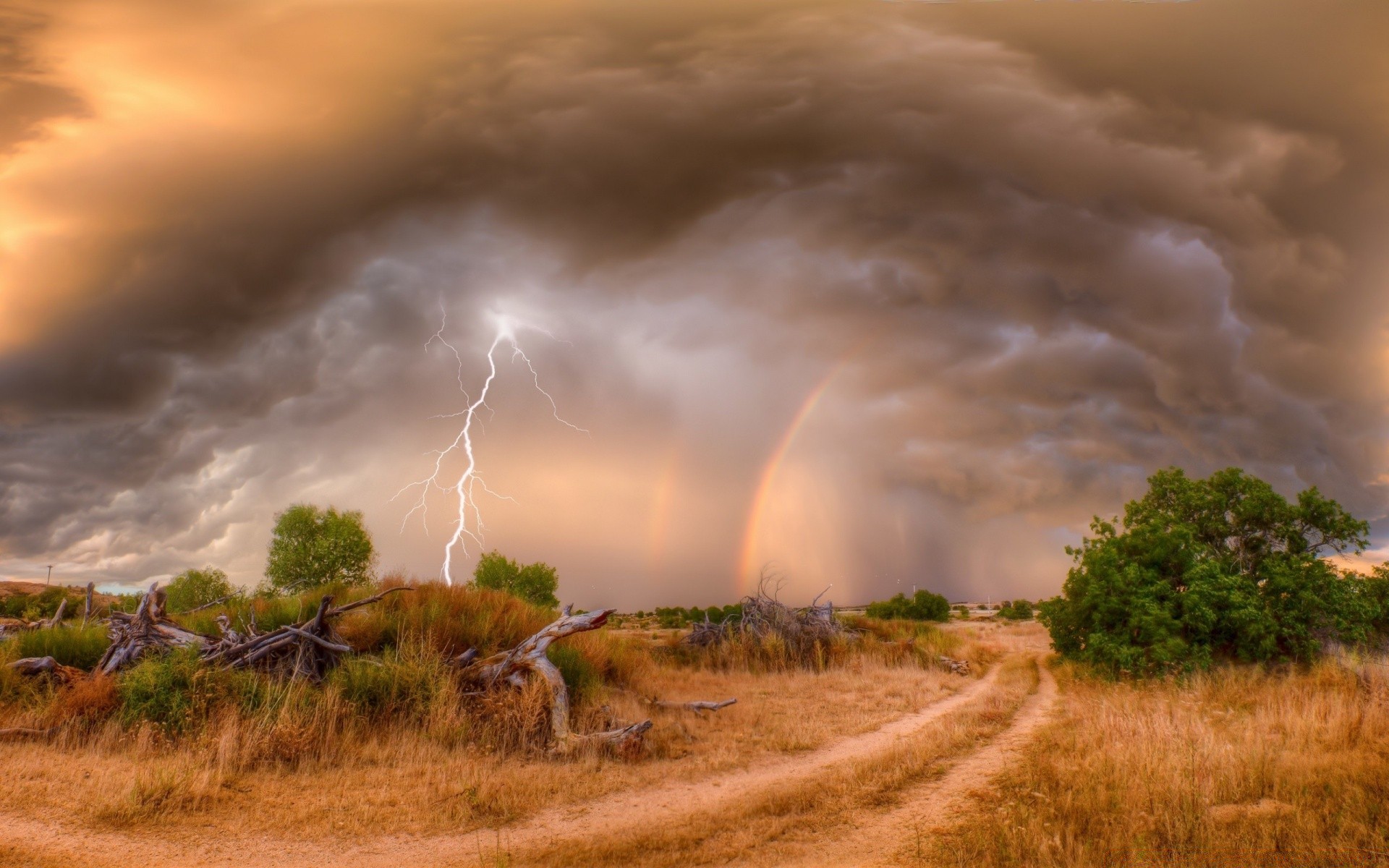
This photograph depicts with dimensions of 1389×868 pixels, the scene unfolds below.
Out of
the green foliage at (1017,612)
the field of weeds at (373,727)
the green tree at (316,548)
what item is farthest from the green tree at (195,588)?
the green foliage at (1017,612)

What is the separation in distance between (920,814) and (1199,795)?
8.48 ft

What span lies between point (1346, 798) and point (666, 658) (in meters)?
17.8

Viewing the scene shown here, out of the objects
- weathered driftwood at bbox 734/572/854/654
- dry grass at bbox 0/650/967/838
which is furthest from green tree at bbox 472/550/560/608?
dry grass at bbox 0/650/967/838

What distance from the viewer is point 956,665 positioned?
21.7 metres

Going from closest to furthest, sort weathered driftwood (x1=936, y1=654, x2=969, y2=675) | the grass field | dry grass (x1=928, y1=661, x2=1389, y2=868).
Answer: dry grass (x1=928, y1=661, x2=1389, y2=868)
the grass field
weathered driftwood (x1=936, y1=654, x2=969, y2=675)

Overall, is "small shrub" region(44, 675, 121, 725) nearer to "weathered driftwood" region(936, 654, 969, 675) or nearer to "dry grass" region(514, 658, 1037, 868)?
"dry grass" region(514, 658, 1037, 868)

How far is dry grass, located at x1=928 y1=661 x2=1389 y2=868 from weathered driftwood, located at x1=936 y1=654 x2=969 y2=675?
11.1 m

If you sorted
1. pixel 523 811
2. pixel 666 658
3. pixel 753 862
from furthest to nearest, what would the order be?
pixel 666 658 < pixel 523 811 < pixel 753 862

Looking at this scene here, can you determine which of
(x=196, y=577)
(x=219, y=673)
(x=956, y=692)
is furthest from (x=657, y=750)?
(x=196, y=577)

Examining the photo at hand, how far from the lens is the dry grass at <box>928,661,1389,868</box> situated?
562cm

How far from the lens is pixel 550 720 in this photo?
10.4 meters

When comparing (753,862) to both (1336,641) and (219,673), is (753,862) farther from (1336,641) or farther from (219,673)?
(1336,641)

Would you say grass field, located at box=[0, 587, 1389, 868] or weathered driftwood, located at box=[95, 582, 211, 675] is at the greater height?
weathered driftwood, located at box=[95, 582, 211, 675]

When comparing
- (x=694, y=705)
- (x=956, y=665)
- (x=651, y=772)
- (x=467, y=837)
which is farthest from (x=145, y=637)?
(x=956, y=665)
